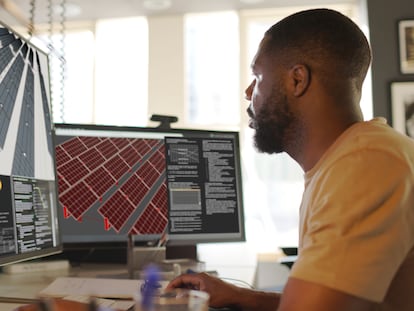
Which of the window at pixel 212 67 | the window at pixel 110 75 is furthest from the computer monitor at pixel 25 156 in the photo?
the window at pixel 110 75

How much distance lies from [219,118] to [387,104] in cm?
169

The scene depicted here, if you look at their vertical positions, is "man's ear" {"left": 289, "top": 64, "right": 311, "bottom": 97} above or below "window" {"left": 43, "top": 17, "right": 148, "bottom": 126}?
below

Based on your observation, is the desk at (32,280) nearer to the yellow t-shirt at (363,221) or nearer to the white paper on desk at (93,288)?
the white paper on desk at (93,288)

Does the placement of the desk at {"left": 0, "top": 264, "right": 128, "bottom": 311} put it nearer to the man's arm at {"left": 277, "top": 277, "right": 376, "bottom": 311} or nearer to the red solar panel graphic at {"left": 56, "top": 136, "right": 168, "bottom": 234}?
the red solar panel graphic at {"left": 56, "top": 136, "right": 168, "bottom": 234}

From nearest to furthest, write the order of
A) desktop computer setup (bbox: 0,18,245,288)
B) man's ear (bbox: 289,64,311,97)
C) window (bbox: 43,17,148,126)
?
1. man's ear (bbox: 289,64,311,97)
2. desktop computer setup (bbox: 0,18,245,288)
3. window (bbox: 43,17,148,126)

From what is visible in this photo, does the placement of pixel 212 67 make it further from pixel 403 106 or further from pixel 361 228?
pixel 361 228

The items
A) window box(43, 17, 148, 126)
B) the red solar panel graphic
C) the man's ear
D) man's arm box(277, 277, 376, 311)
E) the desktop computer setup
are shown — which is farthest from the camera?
window box(43, 17, 148, 126)

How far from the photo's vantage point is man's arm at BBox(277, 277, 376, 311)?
2.19 ft

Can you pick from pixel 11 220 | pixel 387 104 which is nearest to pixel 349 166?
pixel 11 220

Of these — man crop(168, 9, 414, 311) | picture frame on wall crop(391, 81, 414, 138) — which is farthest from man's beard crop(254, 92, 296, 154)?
picture frame on wall crop(391, 81, 414, 138)

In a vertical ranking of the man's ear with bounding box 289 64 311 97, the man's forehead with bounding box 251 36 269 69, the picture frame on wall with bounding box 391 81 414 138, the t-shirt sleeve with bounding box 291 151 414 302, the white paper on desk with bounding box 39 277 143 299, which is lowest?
the white paper on desk with bounding box 39 277 143 299

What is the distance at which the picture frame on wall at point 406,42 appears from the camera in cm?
361

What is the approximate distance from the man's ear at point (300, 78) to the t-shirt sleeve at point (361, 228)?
9.8 inches

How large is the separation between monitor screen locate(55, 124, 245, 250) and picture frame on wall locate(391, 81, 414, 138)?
2473 millimetres
